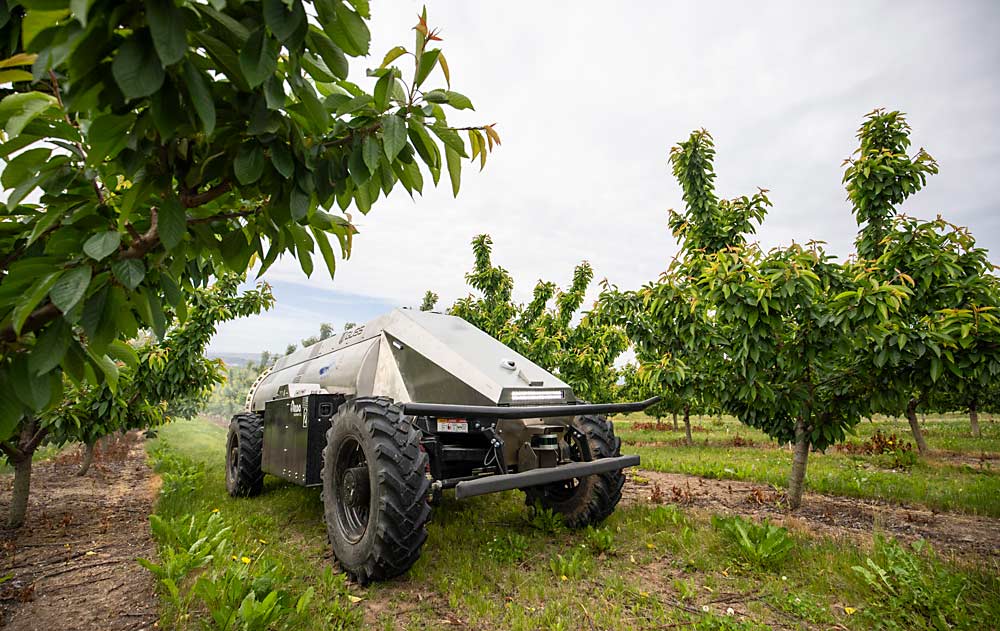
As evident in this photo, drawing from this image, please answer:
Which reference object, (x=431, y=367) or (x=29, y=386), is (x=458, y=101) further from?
(x=431, y=367)

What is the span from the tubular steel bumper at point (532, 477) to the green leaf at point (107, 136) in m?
2.80

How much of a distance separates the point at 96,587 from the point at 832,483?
8793mm

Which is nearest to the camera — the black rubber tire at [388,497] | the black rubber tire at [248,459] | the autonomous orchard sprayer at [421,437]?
the black rubber tire at [388,497]

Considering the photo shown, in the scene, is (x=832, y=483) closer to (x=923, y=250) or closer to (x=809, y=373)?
(x=809, y=373)

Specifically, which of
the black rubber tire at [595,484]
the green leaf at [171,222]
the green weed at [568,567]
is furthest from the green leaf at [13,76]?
the black rubber tire at [595,484]

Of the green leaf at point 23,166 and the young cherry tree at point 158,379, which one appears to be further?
the young cherry tree at point 158,379

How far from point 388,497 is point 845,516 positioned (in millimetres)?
5357

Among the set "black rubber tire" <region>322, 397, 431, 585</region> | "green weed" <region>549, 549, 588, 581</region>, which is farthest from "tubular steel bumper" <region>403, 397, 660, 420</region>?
"green weed" <region>549, 549, 588, 581</region>

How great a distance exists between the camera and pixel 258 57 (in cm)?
100

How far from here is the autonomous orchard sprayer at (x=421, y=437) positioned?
348cm

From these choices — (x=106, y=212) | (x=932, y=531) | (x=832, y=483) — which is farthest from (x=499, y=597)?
(x=832, y=483)

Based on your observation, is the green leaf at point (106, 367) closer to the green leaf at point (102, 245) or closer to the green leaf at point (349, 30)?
the green leaf at point (102, 245)

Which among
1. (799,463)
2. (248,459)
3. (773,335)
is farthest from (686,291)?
(248,459)

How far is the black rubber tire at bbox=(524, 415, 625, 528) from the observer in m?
4.61
